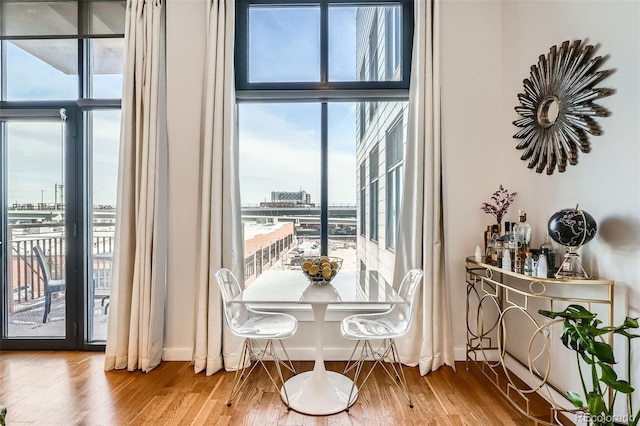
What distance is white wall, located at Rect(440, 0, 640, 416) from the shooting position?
1555 mm

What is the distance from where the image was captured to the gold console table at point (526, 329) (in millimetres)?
1724

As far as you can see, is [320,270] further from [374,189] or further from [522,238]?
[522,238]

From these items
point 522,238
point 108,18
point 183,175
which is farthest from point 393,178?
point 108,18

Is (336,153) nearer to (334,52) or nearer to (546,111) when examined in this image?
(334,52)

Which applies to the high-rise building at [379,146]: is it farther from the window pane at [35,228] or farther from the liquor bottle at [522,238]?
Answer: the window pane at [35,228]

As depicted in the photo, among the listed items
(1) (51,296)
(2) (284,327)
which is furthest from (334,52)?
(1) (51,296)

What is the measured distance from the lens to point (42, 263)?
9.36ft

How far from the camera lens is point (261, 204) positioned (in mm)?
2873

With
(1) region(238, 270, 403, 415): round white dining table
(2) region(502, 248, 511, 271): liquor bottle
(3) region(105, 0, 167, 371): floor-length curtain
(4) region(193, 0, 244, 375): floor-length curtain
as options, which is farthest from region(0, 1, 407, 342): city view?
(2) region(502, 248, 511, 271): liquor bottle

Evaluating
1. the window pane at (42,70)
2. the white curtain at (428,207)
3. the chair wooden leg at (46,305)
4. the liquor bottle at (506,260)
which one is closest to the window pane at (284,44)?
the white curtain at (428,207)

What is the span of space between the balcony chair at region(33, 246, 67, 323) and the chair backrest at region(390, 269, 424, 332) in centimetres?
286

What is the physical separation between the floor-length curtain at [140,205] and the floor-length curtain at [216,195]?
33 centimetres

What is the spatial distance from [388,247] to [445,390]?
114 cm

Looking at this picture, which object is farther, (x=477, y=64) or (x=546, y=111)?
(x=477, y=64)
